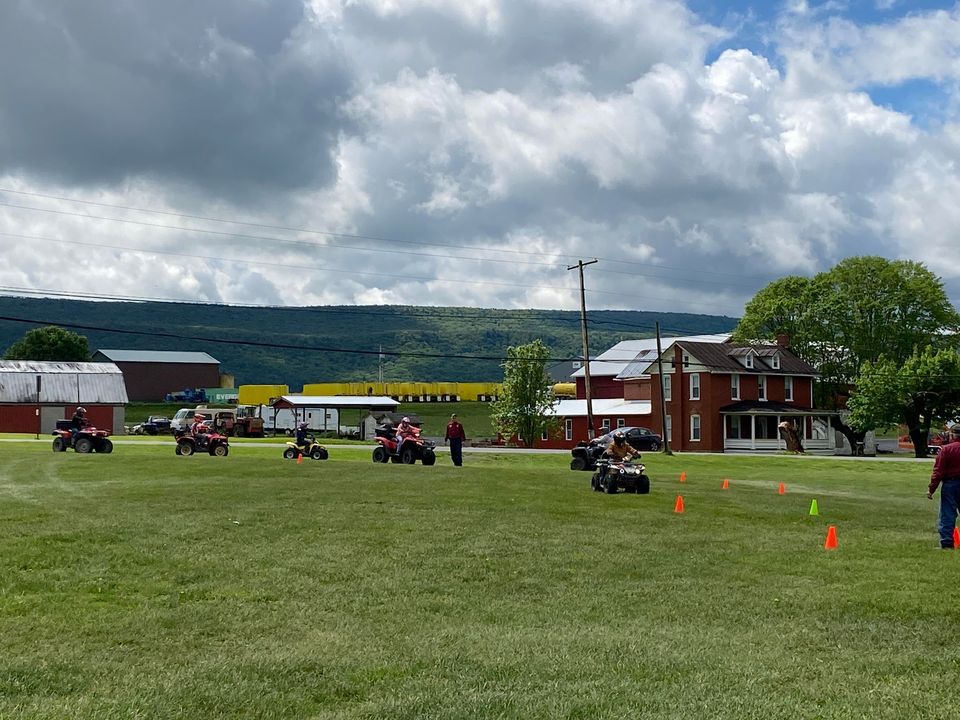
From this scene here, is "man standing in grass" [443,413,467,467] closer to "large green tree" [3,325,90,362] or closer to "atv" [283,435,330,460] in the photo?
"atv" [283,435,330,460]

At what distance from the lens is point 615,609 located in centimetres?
1220

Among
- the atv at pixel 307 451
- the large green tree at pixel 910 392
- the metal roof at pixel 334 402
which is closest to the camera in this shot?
the atv at pixel 307 451

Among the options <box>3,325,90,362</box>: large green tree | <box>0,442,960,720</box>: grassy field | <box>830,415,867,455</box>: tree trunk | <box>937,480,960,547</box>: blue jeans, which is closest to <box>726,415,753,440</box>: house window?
<box>830,415,867,455</box>: tree trunk

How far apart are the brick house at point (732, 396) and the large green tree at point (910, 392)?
7.06m

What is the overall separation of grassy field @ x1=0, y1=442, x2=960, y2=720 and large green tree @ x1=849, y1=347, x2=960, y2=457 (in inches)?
1964

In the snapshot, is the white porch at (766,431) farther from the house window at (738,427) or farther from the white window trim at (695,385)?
the white window trim at (695,385)

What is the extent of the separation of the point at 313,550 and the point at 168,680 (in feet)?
22.3

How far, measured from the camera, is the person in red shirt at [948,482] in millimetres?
17000

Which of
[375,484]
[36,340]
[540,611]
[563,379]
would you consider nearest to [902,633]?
[540,611]

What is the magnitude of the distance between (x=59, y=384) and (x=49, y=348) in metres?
42.6

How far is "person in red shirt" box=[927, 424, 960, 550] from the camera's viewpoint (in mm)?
17000

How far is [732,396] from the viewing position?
→ 78.3 m

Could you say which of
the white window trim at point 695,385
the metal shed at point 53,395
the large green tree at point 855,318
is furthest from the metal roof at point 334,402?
the large green tree at point 855,318

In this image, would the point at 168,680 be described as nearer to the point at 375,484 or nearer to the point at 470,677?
the point at 470,677
